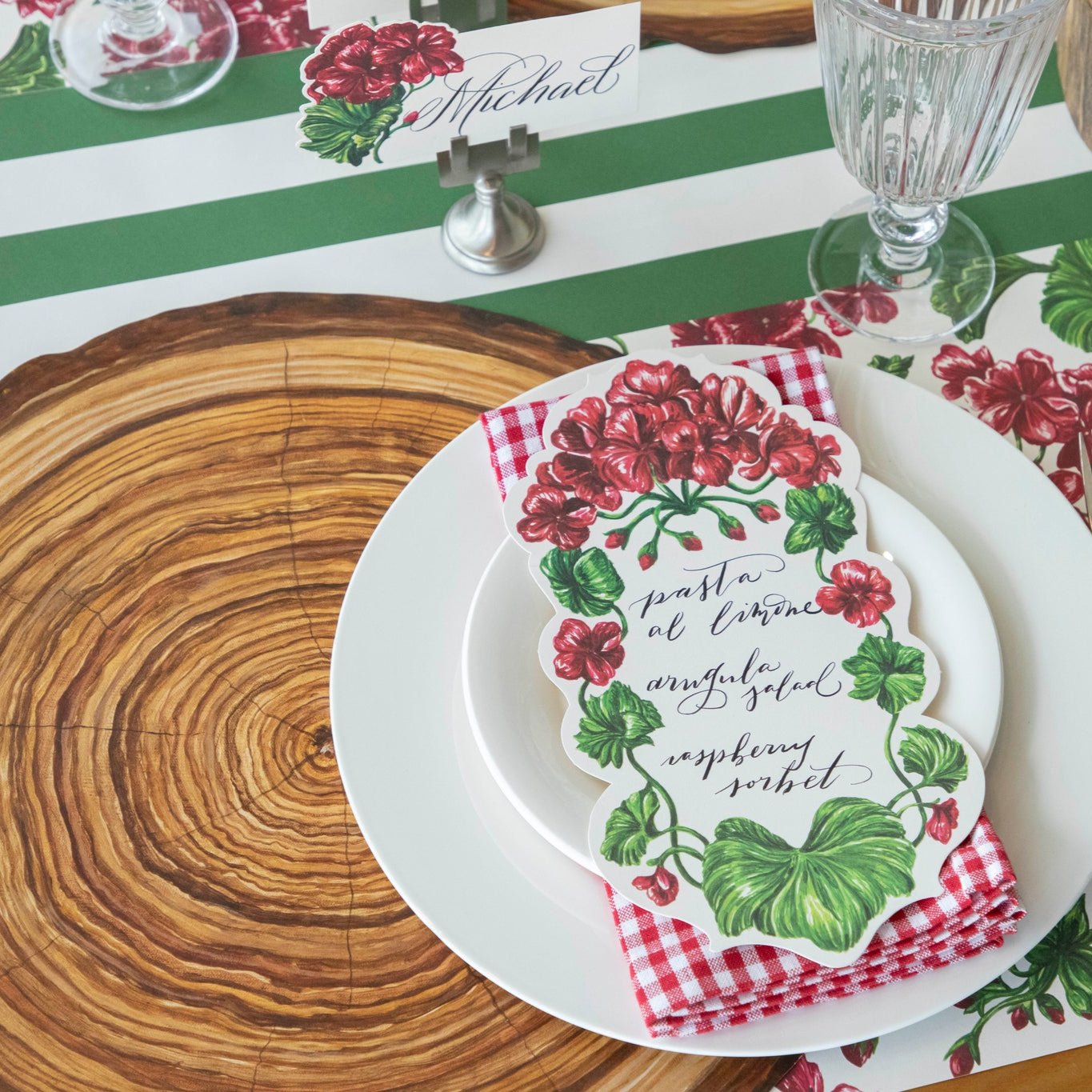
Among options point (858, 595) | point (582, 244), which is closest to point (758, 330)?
point (582, 244)

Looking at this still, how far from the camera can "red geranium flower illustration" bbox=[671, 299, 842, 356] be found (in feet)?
2.95

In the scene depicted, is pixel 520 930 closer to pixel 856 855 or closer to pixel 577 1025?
pixel 577 1025

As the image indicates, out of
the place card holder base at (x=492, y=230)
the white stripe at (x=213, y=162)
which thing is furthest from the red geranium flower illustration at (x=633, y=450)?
the white stripe at (x=213, y=162)

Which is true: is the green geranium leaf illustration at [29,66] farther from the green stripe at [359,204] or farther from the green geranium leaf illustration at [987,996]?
the green geranium leaf illustration at [987,996]

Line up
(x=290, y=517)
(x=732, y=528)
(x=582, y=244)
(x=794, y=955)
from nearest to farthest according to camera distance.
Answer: (x=794, y=955) < (x=732, y=528) < (x=290, y=517) < (x=582, y=244)

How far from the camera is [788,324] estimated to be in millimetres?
903

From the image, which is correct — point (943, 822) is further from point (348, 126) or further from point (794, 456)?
point (348, 126)

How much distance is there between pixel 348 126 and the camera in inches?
29.3

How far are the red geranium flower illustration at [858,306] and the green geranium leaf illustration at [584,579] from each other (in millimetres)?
311

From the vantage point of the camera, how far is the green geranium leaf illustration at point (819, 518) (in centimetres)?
72

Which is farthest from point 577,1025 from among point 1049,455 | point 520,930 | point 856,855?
point 1049,455

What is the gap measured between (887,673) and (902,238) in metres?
0.38

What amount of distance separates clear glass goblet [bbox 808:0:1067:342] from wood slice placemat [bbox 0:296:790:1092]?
0.73 feet

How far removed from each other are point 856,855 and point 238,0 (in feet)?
2.76
